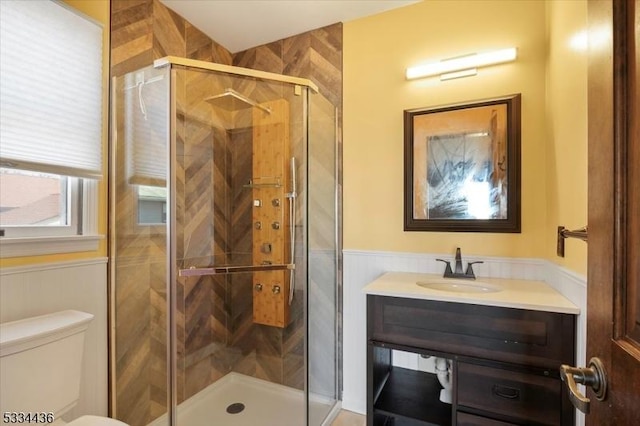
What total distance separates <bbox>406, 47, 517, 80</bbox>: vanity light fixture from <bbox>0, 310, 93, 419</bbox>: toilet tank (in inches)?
88.1

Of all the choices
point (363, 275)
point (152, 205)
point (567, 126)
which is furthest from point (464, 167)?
point (152, 205)

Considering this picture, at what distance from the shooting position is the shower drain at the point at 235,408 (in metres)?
2.03

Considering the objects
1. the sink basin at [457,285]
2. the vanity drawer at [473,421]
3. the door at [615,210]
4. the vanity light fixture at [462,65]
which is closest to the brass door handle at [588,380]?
the door at [615,210]

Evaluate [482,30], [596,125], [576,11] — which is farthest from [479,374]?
[482,30]

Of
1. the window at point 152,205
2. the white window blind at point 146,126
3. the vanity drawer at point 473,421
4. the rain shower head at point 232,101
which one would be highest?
the rain shower head at point 232,101

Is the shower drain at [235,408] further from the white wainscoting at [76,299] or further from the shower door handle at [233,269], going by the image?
the shower door handle at [233,269]

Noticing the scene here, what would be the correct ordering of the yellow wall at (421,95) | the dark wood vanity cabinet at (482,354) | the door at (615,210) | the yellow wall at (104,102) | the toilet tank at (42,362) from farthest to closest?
the yellow wall at (421,95) → the yellow wall at (104,102) → the dark wood vanity cabinet at (482,354) → the toilet tank at (42,362) → the door at (615,210)

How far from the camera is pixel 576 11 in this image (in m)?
1.23

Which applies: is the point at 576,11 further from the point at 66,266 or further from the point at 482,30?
the point at 66,266

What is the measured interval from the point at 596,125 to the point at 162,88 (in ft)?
6.03

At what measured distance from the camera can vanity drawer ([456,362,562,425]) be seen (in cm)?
120

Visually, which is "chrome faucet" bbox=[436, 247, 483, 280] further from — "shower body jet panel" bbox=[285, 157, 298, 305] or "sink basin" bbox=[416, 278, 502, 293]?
"shower body jet panel" bbox=[285, 157, 298, 305]

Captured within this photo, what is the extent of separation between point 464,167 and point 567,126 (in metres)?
0.52

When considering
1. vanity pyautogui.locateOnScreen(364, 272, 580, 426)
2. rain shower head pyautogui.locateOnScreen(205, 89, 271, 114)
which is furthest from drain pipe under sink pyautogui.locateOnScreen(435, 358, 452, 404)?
rain shower head pyautogui.locateOnScreen(205, 89, 271, 114)
